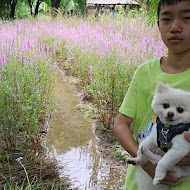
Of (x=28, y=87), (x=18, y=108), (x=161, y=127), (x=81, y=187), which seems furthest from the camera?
(x=28, y=87)

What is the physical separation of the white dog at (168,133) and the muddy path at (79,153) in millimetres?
2475

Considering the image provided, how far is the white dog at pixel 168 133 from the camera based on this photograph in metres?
1.46

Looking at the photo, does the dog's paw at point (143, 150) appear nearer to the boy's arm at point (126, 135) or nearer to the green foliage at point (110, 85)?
the boy's arm at point (126, 135)

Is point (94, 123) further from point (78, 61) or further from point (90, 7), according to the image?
point (90, 7)

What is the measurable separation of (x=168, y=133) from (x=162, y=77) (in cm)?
24

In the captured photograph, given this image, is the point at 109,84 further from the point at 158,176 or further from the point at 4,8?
the point at 4,8

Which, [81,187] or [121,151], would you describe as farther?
[121,151]

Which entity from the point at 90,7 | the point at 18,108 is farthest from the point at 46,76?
the point at 90,7

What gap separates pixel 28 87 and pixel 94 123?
5.21 ft

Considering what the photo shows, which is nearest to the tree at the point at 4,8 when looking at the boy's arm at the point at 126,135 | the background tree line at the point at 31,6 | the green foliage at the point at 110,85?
the background tree line at the point at 31,6

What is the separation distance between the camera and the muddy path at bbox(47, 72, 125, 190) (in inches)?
166

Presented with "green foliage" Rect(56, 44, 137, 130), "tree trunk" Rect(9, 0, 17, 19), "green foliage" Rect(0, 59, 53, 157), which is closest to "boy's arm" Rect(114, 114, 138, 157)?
"green foliage" Rect(0, 59, 53, 157)

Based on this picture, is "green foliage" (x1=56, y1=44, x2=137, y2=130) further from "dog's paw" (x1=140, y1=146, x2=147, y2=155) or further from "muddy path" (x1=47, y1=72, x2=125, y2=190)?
"dog's paw" (x1=140, y1=146, x2=147, y2=155)

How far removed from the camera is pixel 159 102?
152 cm
